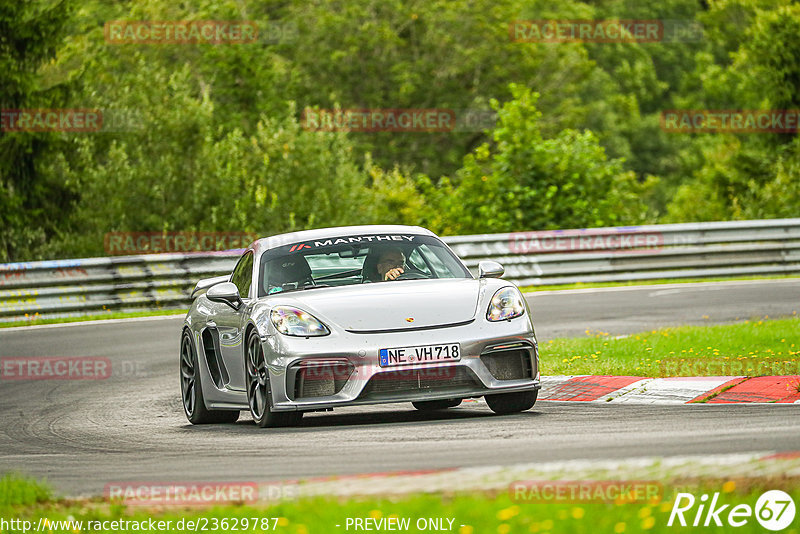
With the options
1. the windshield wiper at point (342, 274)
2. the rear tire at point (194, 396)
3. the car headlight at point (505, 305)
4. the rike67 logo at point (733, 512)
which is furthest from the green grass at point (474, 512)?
the rear tire at point (194, 396)

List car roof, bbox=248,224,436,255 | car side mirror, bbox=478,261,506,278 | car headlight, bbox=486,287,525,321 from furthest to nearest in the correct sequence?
car roof, bbox=248,224,436,255 < car side mirror, bbox=478,261,506,278 < car headlight, bbox=486,287,525,321

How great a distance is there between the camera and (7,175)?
32.3m

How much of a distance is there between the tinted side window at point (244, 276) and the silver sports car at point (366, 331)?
0.04m

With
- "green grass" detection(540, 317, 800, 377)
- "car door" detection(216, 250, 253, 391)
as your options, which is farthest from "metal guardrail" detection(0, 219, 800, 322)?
"car door" detection(216, 250, 253, 391)

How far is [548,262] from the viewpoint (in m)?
23.6

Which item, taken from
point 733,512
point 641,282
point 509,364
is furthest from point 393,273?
point 641,282

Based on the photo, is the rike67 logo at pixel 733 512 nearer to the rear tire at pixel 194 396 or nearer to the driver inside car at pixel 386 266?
the driver inside car at pixel 386 266

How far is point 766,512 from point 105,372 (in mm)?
10962

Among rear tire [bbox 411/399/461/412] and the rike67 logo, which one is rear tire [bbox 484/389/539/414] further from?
the rike67 logo

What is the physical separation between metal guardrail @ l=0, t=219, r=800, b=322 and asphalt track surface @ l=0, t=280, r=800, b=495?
6.45 m

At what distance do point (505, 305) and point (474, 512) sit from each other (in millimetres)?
4282

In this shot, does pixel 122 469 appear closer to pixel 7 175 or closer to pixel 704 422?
pixel 704 422

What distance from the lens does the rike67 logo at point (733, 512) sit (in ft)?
16.3

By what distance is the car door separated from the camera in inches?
399
